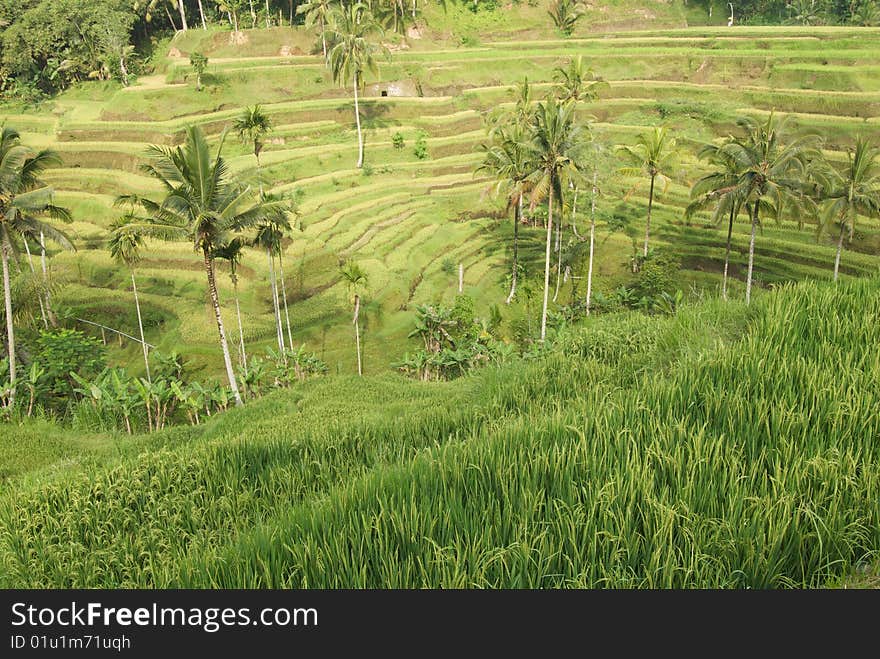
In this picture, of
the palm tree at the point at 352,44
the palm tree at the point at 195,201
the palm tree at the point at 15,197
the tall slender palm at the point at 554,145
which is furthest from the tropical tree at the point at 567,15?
the palm tree at the point at 15,197

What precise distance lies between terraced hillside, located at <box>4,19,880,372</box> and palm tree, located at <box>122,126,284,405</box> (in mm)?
1204

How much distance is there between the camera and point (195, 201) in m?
12.1

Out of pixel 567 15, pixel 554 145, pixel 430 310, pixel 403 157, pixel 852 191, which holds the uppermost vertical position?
pixel 567 15

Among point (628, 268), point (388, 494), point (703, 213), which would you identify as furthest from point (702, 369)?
point (703, 213)

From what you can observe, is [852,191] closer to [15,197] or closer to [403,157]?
[403,157]

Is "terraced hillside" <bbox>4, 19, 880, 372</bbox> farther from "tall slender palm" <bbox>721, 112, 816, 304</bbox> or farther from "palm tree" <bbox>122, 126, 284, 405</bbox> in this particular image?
"tall slender palm" <bbox>721, 112, 816, 304</bbox>

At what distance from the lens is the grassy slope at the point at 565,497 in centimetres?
299

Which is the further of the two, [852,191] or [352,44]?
[352,44]

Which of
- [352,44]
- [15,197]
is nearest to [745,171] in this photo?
[15,197]

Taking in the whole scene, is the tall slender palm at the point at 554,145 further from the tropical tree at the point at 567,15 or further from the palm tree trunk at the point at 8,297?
the tropical tree at the point at 567,15

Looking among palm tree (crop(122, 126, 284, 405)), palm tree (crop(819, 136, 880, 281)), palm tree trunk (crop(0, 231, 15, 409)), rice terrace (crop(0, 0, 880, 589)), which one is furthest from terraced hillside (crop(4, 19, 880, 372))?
palm tree trunk (crop(0, 231, 15, 409))

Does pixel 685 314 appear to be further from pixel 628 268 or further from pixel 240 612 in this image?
pixel 628 268

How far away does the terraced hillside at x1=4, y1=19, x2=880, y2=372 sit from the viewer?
21.9 metres

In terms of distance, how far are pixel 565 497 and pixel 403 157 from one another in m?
31.5
